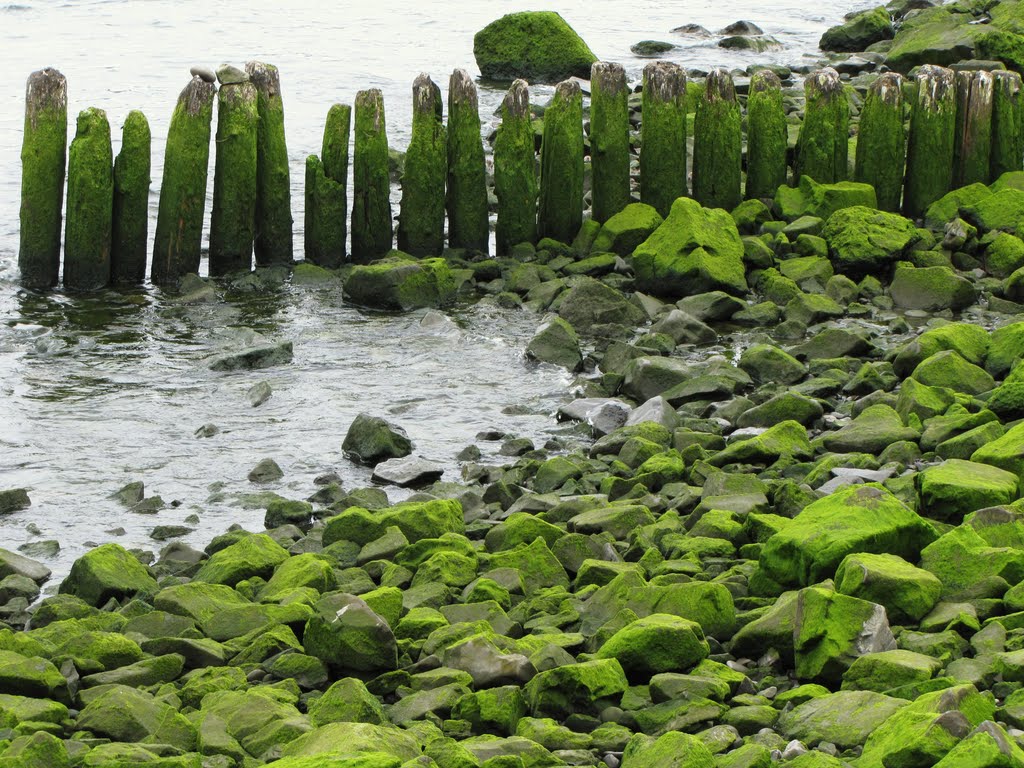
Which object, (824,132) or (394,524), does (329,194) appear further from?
(394,524)

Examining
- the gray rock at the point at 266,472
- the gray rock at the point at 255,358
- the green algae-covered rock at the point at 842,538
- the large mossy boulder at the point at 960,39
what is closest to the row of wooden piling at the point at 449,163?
the gray rock at the point at 255,358

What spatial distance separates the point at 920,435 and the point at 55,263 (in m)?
8.14

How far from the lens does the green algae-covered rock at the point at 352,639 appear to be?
5246 millimetres

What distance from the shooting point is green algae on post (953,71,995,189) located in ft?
42.1

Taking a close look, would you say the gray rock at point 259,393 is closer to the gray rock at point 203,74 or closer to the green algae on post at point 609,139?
the gray rock at point 203,74

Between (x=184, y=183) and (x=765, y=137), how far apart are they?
547 centimetres

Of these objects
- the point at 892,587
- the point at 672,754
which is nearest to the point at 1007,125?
the point at 892,587

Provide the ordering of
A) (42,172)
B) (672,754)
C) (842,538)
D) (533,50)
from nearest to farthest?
(672,754), (842,538), (42,172), (533,50)

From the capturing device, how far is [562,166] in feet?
41.6

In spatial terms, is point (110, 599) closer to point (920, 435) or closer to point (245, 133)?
point (920, 435)

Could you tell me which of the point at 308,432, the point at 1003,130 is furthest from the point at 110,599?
the point at 1003,130

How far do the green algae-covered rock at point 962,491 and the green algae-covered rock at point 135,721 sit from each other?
3.40 m

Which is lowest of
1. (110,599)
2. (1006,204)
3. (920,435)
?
(110,599)

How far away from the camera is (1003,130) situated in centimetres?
1304
